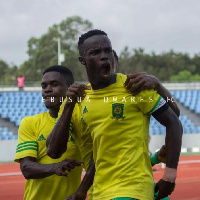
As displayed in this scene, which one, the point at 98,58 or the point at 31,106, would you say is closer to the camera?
the point at 98,58

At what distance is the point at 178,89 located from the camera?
2712 centimetres

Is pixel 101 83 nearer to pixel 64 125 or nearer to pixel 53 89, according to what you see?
pixel 64 125

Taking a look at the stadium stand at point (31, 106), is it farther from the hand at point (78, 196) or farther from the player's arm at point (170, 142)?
the player's arm at point (170, 142)

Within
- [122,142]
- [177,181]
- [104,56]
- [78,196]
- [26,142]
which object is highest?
[104,56]

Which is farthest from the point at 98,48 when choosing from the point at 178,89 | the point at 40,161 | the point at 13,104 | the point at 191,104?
the point at 178,89

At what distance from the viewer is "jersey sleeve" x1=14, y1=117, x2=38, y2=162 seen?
3.84 m

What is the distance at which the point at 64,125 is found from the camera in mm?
3227

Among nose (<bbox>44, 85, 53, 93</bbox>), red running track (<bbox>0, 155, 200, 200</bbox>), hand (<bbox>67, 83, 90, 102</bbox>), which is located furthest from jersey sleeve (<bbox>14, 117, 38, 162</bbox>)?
red running track (<bbox>0, 155, 200, 200</bbox>)

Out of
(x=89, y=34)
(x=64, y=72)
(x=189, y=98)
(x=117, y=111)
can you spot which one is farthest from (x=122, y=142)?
(x=189, y=98)

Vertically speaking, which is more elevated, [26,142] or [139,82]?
[139,82]

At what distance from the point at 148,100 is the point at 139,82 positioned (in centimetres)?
13

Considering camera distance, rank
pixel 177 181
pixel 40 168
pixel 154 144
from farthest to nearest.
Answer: pixel 154 144 < pixel 177 181 < pixel 40 168

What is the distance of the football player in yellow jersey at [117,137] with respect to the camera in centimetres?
287

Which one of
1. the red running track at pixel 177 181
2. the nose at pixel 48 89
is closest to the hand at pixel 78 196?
the nose at pixel 48 89
